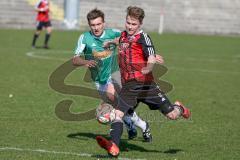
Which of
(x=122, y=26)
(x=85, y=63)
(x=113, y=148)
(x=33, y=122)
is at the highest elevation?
(x=85, y=63)

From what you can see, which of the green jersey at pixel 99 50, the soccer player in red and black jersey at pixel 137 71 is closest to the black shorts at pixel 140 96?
the soccer player in red and black jersey at pixel 137 71

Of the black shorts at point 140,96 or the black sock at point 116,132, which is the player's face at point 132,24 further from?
the black sock at point 116,132

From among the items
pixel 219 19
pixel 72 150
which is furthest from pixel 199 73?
pixel 219 19

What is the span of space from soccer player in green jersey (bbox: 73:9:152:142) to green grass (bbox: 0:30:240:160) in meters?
0.31

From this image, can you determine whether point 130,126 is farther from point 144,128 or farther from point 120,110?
point 120,110

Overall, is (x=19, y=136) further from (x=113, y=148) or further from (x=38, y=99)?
(x=38, y=99)

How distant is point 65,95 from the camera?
1459 centimetres

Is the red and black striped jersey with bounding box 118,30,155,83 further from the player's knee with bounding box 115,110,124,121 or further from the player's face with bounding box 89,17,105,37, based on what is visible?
the player's face with bounding box 89,17,105,37

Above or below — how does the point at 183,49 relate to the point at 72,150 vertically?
below

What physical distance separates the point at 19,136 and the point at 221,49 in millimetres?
21616

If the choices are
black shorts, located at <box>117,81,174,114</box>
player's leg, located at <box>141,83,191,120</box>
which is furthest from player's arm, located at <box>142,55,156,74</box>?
player's leg, located at <box>141,83,191,120</box>

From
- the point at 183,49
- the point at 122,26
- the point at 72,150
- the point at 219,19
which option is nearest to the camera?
the point at 72,150

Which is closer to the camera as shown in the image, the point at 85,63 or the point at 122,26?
the point at 85,63

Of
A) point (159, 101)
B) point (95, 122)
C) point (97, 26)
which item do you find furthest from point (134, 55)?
point (95, 122)
